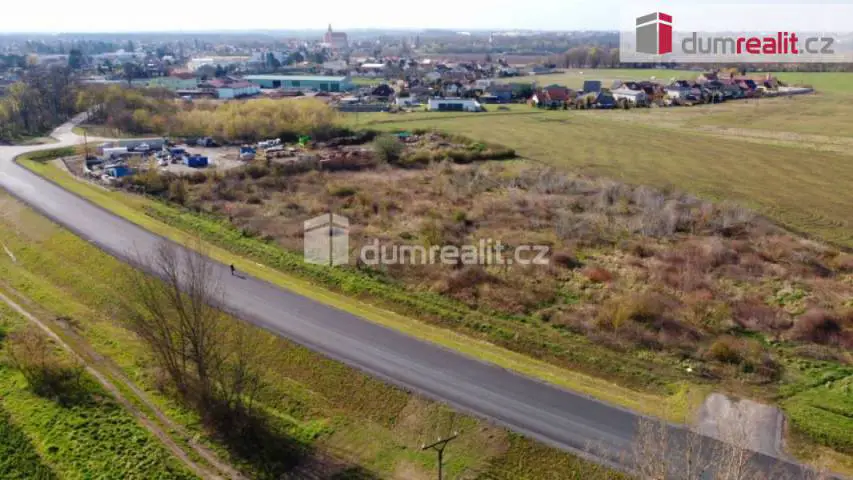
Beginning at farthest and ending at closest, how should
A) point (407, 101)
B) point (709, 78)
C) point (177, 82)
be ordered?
point (177, 82) < point (709, 78) < point (407, 101)

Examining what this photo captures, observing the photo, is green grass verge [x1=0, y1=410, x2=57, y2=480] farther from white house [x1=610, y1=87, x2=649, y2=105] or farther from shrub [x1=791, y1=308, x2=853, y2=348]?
white house [x1=610, y1=87, x2=649, y2=105]

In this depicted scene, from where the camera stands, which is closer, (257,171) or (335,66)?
(257,171)

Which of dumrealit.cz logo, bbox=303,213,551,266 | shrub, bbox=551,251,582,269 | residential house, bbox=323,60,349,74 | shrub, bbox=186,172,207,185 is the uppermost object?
residential house, bbox=323,60,349,74

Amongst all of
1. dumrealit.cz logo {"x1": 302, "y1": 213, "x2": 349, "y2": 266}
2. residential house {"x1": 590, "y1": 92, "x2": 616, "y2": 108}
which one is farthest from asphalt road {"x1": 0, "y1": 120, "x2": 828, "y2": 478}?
residential house {"x1": 590, "y1": 92, "x2": 616, "y2": 108}

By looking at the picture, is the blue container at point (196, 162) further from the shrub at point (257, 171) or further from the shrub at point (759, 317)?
the shrub at point (759, 317)

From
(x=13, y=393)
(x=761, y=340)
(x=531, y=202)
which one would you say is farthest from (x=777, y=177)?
(x=13, y=393)

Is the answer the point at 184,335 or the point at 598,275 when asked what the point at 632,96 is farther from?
the point at 184,335

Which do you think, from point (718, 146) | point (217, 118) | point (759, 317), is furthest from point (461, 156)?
point (759, 317)
